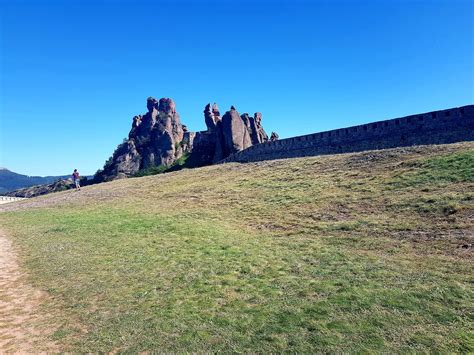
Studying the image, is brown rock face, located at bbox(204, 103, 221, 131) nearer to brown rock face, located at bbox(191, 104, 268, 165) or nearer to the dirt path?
brown rock face, located at bbox(191, 104, 268, 165)

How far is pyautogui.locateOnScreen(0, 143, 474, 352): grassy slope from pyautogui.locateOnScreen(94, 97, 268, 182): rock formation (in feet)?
166

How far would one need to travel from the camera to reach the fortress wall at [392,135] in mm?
23869

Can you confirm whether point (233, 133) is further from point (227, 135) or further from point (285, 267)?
point (285, 267)

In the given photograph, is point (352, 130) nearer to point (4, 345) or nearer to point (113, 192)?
point (113, 192)

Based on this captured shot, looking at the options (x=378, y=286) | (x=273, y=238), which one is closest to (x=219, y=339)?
(x=378, y=286)

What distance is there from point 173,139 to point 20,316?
90.7 meters

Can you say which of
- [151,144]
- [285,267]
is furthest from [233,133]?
[285,267]

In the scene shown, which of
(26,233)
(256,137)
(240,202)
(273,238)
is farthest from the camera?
(256,137)

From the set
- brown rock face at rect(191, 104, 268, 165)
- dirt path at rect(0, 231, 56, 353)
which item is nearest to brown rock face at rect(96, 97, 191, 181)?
brown rock face at rect(191, 104, 268, 165)

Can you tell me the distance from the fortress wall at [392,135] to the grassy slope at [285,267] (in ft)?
15.4

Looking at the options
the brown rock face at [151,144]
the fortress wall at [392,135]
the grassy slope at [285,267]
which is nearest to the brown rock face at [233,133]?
the brown rock face at [151,144]

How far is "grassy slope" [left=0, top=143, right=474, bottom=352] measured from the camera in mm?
6238

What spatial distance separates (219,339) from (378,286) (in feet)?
13.1

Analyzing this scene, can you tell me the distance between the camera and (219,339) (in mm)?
6211
